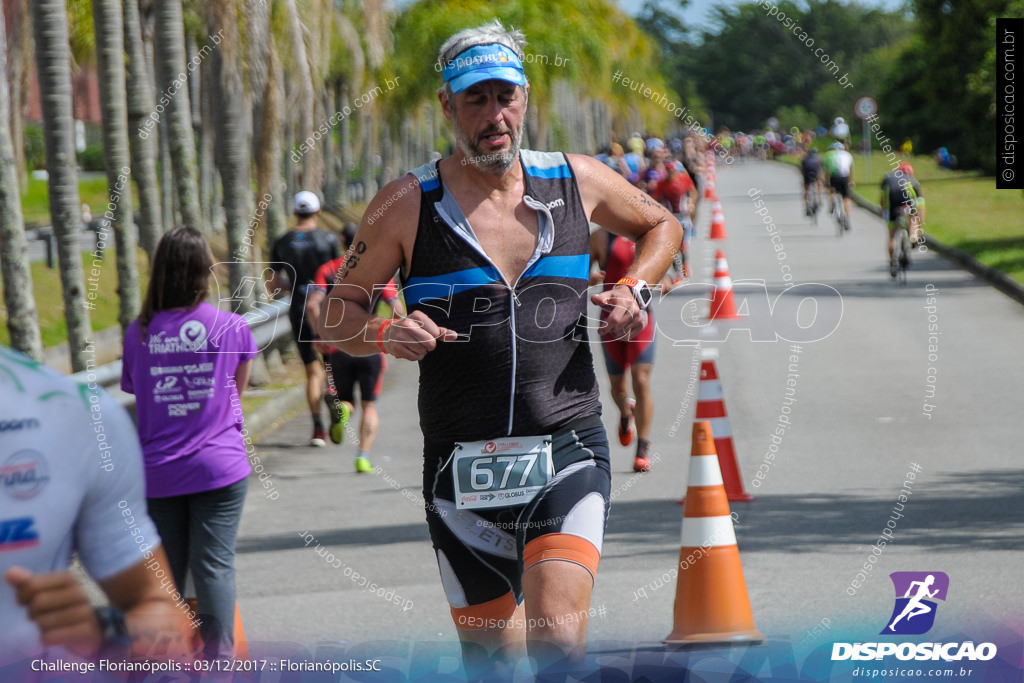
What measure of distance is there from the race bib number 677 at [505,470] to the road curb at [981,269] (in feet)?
53.3

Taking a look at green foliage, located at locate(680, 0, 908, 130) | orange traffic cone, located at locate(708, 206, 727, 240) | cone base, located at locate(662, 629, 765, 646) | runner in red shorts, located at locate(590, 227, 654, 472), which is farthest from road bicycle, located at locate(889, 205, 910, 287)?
green foliage, located at locate(680, 0, 908, 130)

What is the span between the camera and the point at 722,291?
15828 mm

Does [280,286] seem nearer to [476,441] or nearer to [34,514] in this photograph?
[476,441]

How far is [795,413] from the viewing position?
1188cm

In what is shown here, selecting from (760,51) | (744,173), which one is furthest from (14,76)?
(760,51)

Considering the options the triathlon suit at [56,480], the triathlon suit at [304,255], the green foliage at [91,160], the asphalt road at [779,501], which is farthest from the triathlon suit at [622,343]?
the green foliage at [91,160]

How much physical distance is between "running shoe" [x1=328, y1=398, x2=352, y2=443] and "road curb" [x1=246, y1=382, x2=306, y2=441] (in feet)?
2.97

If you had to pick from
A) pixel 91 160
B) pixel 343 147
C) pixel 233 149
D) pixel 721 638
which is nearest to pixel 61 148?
pixel 233 149

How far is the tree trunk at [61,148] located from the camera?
11.3m

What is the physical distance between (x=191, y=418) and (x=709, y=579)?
2.12 metres

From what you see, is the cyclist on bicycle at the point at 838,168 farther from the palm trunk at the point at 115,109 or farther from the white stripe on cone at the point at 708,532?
the white stripe on cone at the point at 708,532

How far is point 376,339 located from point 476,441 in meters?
0.39

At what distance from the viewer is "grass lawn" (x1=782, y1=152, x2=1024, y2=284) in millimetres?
23266

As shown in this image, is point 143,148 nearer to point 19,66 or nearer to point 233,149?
point 19,66
